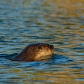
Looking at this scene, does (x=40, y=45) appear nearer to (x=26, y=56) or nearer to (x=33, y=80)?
(x=26, y=56)

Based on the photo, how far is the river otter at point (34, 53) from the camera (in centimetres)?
935

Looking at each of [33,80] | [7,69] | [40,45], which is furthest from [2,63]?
[33,80]

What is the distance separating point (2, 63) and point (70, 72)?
6.91 ft

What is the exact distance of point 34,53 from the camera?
948 cm

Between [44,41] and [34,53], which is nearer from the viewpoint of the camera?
[34,53]

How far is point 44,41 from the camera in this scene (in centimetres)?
1332

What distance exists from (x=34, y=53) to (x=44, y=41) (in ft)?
12.7

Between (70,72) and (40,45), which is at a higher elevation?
(40,45)

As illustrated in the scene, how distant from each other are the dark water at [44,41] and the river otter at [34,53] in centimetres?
27

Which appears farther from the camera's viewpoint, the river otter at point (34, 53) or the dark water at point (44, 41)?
the river otter at point (34, 53)

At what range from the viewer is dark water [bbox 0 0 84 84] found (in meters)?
7.87

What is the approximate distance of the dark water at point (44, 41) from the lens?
787 centimetres

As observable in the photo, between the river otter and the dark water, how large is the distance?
0.88 ft

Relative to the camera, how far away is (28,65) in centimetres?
895
